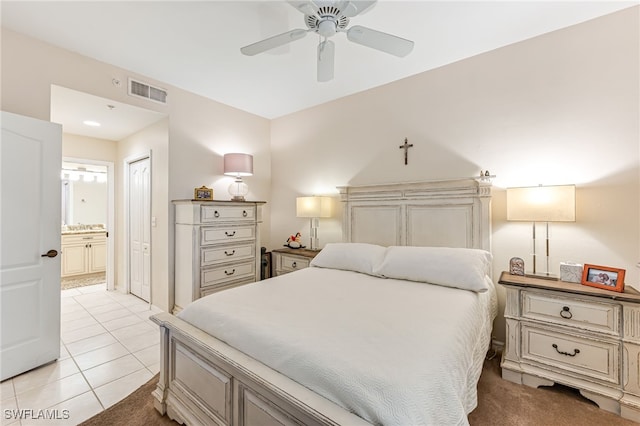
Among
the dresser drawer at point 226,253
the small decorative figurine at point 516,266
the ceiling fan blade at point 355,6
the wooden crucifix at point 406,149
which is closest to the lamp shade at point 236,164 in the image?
the dresser drawer at point 226,253

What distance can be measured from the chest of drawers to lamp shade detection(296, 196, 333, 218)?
646 mm

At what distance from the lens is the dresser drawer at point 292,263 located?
3.31 metres

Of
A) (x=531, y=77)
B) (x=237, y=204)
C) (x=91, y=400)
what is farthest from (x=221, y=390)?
(x=531, y=77)

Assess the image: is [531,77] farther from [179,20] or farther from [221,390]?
[221,390]

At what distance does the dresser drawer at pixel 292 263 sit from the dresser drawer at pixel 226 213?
684 mm

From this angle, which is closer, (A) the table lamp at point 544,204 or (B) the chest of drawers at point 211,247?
(A) the table lamp at point 544,204

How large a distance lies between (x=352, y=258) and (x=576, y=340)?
167 centimetres

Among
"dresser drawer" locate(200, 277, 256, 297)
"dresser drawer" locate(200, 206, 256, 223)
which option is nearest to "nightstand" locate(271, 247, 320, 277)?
"dresser drawer" locate(200, 277, 256, 297)

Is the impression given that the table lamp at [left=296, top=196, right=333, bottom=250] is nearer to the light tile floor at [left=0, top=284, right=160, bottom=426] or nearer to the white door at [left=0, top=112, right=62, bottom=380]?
the light tile floor at [left=0, top=284, right=160, bottom=426]

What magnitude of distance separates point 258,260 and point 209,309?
2.03 meters

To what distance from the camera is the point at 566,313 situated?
184 centimetres

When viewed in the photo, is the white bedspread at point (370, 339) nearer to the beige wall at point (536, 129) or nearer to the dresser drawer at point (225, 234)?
the beige wall at point (536, 129)

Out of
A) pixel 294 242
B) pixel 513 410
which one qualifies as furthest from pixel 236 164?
pixel 513 410

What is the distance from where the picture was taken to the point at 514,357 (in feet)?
6.62
